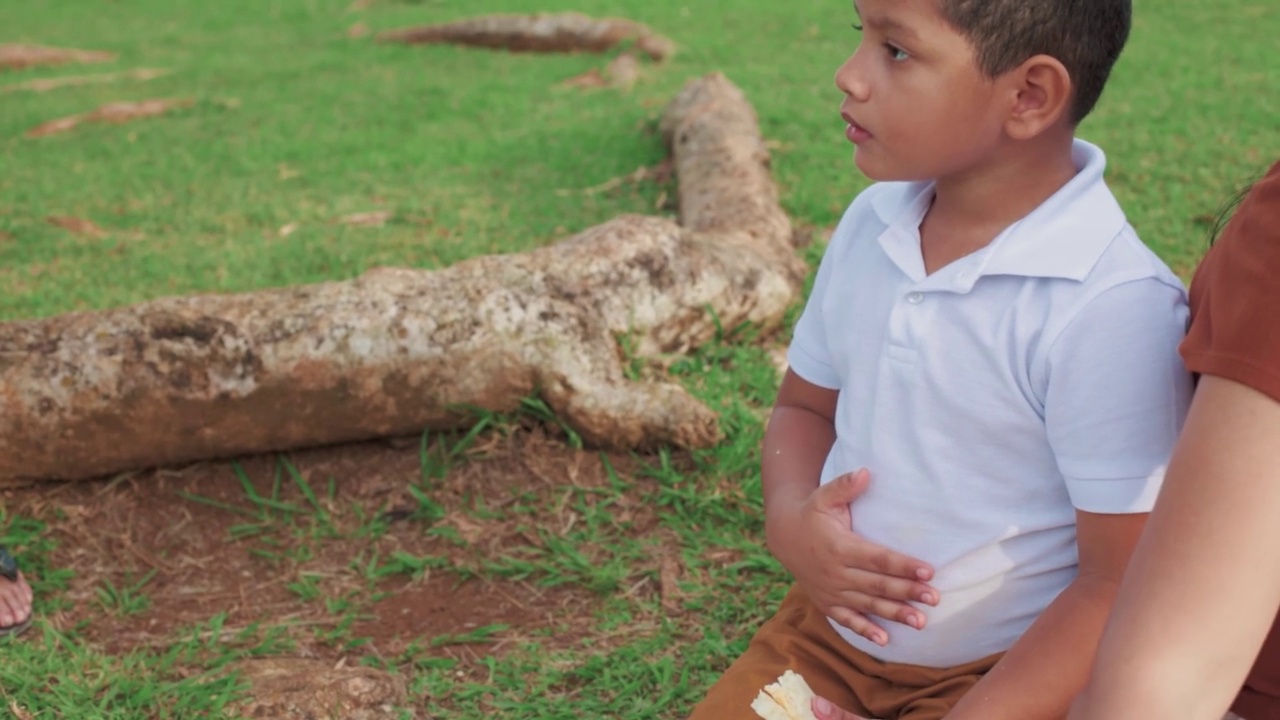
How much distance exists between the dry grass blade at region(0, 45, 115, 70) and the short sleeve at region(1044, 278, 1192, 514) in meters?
8.87

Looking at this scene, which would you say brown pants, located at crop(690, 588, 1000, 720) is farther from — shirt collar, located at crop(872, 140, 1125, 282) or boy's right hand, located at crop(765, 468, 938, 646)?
shirt collar, located at crop(872, 140, 1125, 282)

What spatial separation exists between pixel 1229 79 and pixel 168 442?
4962 millimetres

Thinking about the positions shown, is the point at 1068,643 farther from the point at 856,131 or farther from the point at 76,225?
the point at 76,225

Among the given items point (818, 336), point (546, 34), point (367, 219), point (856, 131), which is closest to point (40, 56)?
point (546, 34)

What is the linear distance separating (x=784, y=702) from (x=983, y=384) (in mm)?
473

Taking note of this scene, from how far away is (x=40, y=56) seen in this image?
933cm

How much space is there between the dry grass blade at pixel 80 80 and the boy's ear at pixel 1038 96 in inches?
304

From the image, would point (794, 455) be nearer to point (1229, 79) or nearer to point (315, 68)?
point (1229, 79)

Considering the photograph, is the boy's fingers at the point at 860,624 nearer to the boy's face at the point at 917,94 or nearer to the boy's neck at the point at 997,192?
the boy's neck at the point at 997,192

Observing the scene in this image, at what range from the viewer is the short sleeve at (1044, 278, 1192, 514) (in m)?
1.54

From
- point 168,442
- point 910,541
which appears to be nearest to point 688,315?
point 168,442

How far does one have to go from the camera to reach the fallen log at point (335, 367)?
2992mm

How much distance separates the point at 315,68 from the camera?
8344mm

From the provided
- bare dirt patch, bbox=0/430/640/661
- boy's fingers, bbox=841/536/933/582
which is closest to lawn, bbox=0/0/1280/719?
bare dirt patch, bbox=0/430/640/661
